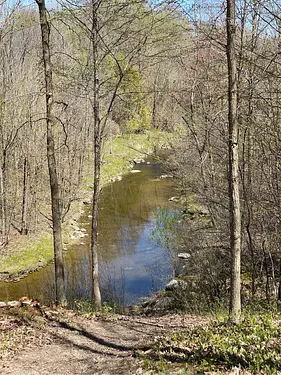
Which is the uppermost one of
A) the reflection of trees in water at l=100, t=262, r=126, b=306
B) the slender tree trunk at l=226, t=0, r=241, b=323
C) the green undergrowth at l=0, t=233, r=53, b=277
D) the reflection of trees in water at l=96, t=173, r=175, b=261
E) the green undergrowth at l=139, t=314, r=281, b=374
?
the slender tree trunk at l=226, t=0, r=241, b=323

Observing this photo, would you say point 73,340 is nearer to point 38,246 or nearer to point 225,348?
point 225,348

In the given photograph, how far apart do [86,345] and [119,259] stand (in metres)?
9.51

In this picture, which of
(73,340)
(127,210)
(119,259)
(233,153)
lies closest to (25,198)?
(119,259)

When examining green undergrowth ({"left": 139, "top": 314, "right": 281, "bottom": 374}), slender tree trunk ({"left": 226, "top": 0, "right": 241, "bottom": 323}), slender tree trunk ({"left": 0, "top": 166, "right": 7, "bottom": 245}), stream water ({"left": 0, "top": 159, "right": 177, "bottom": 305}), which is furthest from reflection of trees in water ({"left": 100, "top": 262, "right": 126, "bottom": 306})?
slender tree trunk ({"left": 226, "top": 0, "right": 241, "bottom": 323})

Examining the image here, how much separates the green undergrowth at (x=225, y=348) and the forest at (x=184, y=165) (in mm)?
19

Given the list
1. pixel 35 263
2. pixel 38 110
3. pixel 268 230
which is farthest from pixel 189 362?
pixel 38 110

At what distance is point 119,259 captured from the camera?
15.2 meters

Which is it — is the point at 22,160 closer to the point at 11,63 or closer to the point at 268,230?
the point at 11,63

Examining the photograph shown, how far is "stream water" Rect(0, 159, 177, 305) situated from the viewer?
12.5 m

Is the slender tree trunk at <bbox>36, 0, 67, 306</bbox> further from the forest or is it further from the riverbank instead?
the riverbank

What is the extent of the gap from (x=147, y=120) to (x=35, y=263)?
Answer: 2397 cm

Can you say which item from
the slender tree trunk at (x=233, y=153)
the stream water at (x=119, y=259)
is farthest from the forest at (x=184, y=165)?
the stream water at (x=119, y=259)

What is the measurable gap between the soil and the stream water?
3598 mm

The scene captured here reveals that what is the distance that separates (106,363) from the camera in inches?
189
